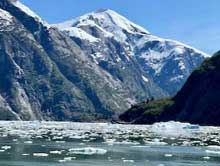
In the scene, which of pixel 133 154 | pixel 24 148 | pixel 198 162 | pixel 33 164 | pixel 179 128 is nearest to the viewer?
pixel 33 164

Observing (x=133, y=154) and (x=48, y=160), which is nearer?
(x=48, y=160)

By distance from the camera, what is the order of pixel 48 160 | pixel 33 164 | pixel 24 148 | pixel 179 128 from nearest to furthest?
pixel 33 164
pixel 48 160
pixel 24 148
pixel 179 128

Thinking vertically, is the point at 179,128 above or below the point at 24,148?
above

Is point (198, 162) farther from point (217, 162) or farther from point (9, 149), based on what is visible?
point (9, 149)

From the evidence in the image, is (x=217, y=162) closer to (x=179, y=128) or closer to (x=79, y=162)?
(x=79, y=162)

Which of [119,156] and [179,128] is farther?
[179,128]

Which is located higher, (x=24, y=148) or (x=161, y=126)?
(x=161, y=126)

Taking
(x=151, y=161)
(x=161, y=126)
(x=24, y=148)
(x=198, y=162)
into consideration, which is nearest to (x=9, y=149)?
(x=24, y=148)

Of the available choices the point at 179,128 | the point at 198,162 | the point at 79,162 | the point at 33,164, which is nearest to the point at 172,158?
the point at 198,162

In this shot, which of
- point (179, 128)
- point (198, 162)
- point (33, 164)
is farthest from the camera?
point (179, 128)
